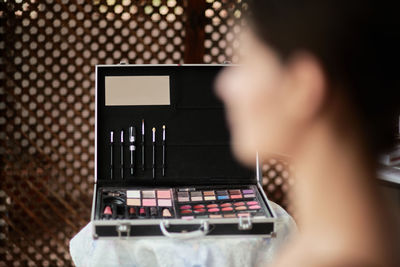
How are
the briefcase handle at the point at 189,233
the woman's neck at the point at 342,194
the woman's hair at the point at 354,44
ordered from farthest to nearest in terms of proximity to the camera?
1. the briefcase handle at the point at 189,233
2. the woman's neck at the point at 342,194
3. the woman's hair at the point at 354,44

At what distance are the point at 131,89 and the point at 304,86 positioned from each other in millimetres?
846

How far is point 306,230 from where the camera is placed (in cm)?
59

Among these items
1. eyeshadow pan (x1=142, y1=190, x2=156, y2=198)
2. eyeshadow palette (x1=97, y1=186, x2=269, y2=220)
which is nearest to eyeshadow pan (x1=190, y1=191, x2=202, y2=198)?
eyeshadow palette (x1=97, y1=186, x2=269, y2=220)

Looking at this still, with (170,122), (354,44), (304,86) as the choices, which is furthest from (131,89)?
(354,44)

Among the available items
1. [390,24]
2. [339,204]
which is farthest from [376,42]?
[339,204]

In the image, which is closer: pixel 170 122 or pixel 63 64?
pixel 170 122

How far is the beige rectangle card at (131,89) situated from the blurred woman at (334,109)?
2.32ft

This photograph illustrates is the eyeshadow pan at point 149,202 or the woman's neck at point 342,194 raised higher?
the woman's neck at point 342,194

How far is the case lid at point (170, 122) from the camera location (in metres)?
1.30

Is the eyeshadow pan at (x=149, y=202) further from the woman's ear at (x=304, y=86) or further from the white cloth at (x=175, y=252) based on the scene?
the woman's ear at (x=304, y=86)

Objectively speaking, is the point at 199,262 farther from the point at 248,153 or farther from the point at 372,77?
the point at 372,77

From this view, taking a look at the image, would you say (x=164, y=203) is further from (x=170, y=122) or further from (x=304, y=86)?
(x=304, y=86)

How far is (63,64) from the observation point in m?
2.09

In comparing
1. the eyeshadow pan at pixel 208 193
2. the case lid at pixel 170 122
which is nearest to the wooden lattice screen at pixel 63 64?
the case lid at pixel 170 122
